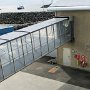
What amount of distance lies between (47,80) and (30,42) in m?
5.98

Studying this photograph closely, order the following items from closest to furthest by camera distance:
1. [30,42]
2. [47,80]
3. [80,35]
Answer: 1. [30,42]
2. [47,80]
3. [80,35]

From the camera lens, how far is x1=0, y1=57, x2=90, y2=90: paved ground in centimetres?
2524

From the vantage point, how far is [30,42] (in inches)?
922

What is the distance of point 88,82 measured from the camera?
84.9ft

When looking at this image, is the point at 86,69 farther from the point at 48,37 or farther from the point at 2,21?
the point at 2,21

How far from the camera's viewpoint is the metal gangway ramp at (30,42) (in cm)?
2066

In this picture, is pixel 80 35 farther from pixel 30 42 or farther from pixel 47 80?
pixel 30 42

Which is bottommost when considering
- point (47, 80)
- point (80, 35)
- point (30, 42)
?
point (47, 80)

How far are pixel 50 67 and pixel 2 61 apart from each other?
11.5m

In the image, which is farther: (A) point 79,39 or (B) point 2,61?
(A) point 79,39

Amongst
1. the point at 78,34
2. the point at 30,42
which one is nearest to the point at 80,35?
the point at 78,34

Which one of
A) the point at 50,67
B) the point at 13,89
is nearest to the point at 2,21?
the point at 50,67

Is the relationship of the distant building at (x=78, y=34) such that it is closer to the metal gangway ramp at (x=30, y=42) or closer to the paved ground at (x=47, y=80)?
the metal gangway ramp at (x=30, y=42)

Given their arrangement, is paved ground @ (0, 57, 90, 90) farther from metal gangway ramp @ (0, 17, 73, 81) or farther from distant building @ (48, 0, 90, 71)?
metal gangway ramp @ (0, 17, 73, 81)
